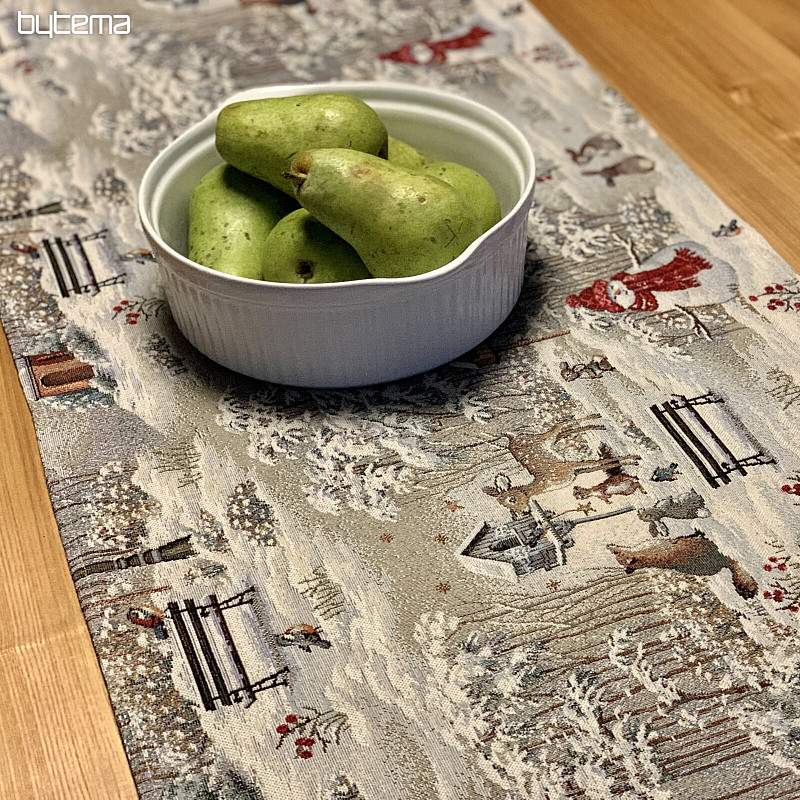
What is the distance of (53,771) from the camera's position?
545 mm

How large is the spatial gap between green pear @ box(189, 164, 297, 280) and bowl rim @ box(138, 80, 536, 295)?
2 centimetres

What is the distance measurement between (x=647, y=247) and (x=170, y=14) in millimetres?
706

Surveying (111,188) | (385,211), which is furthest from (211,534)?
(111,188)

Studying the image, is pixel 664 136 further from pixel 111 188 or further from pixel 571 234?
pixel 111 188

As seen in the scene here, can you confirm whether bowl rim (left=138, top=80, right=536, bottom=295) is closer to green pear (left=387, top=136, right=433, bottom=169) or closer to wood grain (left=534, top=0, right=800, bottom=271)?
green pear (left=387, top=136, right=433, bottom=169)

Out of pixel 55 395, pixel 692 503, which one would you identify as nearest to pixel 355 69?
pixel 55 395

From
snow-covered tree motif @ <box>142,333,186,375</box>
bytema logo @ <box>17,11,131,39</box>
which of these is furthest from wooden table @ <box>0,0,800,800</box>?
bytema logo @ <box>17,11,131,39</box>

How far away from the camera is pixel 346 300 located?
26.5 inches

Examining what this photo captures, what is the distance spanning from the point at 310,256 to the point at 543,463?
212mm

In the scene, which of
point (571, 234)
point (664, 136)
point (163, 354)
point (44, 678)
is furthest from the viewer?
point (664, 136)

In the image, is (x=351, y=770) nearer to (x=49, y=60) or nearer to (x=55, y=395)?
(x=55, y=395)

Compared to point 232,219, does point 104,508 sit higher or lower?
lower

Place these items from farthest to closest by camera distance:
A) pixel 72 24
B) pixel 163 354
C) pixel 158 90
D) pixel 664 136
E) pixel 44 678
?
1. pixel 72 24
2. pixel 158 90
3. pixel 664 136
4. pixel 163 354
5. pixel 44 678

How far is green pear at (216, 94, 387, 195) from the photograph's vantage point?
2.45 feet
